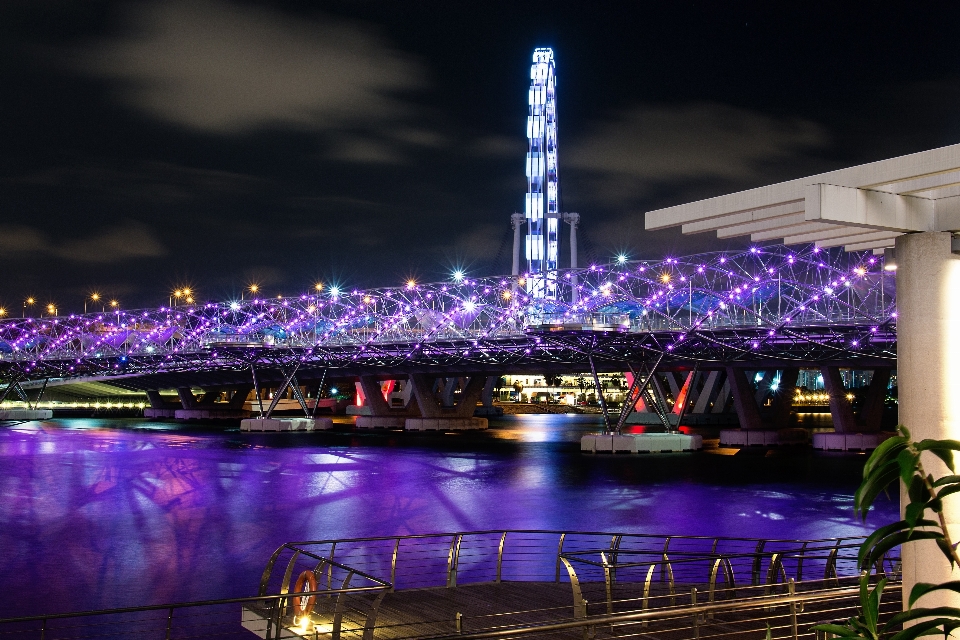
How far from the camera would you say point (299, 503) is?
3688 cm

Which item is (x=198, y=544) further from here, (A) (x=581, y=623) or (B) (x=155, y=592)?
(A) (x=581, y=623)

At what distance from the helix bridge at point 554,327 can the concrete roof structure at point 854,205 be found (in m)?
31.3

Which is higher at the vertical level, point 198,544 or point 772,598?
point 772,598

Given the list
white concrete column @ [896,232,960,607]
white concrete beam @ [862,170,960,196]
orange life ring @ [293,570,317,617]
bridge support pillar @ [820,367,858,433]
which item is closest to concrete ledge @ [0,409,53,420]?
bridge support pillar @ [820,367,858,433]

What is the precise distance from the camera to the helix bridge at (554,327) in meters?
61.2

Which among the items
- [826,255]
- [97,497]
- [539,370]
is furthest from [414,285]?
[97,497]

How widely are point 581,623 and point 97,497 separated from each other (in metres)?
36.7

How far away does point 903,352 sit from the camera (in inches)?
348

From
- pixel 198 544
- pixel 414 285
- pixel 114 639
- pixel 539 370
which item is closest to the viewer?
pixel 114 639

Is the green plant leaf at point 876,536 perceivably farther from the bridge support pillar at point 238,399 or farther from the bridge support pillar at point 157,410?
the bridge support pillar at point 238,399

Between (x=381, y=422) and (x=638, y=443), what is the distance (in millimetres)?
43733

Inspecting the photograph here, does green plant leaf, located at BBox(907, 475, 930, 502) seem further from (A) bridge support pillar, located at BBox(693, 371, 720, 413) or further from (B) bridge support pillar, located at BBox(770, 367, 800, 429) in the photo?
(A) bridge support pillar, located at BBox(693, 371, 720, 413)

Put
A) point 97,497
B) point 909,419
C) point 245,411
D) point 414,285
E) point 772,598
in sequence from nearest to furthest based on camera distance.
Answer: point 772,598 < point 909,419 < point 97,497 < point 414,285 < point 245,411

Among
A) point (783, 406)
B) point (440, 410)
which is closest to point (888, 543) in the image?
point (783, 406)
